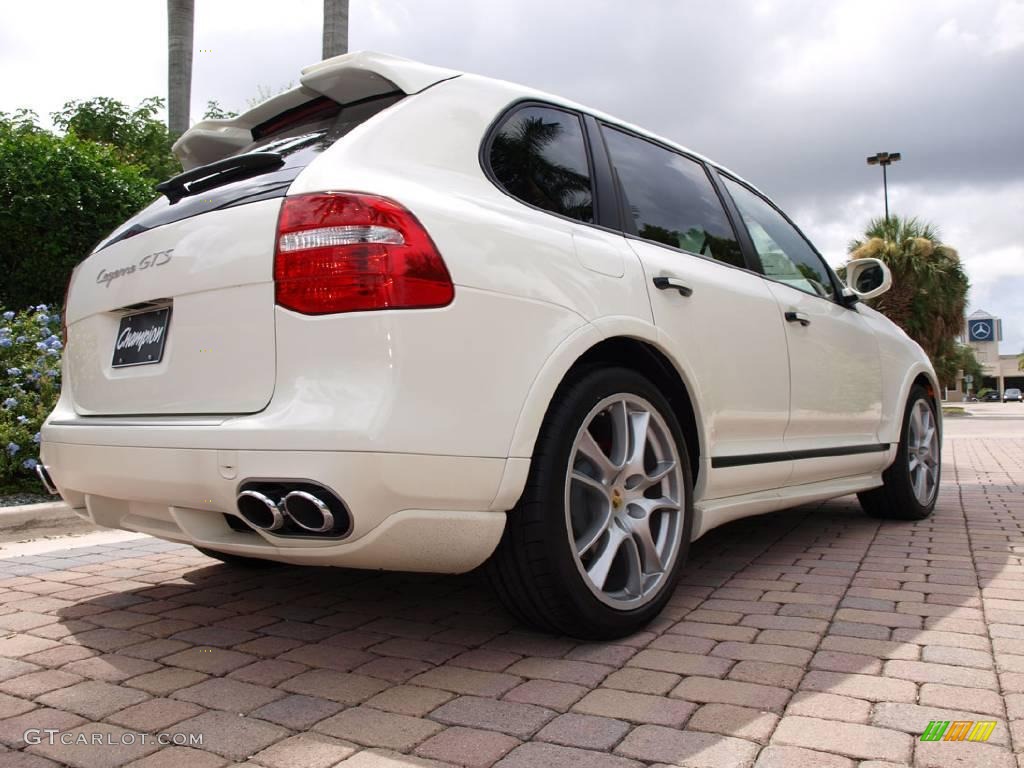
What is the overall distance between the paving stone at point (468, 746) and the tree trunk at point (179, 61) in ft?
38.1

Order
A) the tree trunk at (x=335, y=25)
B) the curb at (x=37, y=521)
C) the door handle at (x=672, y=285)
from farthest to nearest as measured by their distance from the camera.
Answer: the tree trunk at (x=335, y=25), the curb at (x=37, y=521), the door handle at (x=672, y=285)

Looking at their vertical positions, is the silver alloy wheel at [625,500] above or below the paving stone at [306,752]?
above

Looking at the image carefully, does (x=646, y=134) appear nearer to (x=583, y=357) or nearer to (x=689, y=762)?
(x=583, y=357)

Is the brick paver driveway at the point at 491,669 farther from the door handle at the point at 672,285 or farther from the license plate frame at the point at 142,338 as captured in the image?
the door handle at the point at 672,285

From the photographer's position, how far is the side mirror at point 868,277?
494cm

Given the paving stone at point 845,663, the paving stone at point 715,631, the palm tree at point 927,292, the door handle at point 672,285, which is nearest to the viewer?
the paving stone at point 845,663

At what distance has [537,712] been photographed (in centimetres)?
217

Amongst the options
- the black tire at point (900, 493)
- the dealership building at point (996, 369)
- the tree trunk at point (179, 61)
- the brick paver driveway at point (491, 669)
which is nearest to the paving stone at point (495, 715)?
the brick paver driveway at point (491, 669)

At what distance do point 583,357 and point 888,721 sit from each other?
1283 millimetres

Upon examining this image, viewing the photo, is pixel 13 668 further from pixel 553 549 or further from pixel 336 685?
pixel 553 549

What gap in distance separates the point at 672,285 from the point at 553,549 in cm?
110

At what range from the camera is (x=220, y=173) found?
2.67 metres

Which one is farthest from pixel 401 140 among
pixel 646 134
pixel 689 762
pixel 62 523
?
pixel 62 523

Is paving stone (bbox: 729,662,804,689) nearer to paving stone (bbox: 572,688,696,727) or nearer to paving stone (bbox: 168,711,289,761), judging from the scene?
paving stone (bbox: 572,688,696,727)
